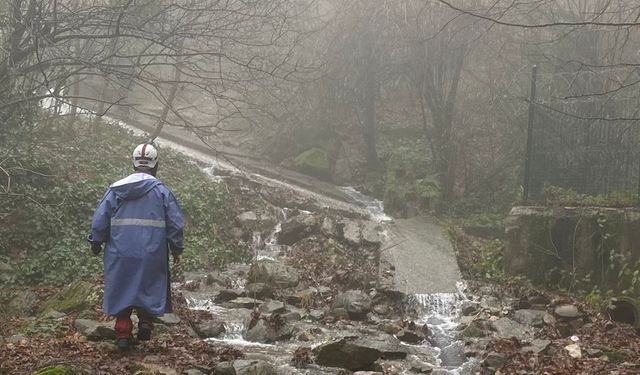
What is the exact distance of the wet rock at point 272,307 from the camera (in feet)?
29.5

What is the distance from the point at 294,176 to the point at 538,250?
9471 millimetres

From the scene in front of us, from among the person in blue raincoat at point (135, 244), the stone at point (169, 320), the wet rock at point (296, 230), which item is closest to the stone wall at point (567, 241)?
the wet rock at point (296, 230)

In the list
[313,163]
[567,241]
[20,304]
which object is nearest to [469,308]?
[567,241]

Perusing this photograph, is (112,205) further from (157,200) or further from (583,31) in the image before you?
(583,31)

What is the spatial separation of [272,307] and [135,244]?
4075mm

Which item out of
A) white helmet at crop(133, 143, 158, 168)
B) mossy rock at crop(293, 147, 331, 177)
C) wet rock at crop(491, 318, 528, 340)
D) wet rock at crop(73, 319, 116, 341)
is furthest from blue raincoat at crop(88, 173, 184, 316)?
mossy rock at crop(293, 147, 331, 177)

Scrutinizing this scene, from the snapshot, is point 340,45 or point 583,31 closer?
point 583,31

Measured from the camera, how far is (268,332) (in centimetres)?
791

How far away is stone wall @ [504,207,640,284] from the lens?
946cm

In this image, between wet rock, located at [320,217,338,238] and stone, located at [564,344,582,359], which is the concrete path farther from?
stone, located at [564,344,582,359]

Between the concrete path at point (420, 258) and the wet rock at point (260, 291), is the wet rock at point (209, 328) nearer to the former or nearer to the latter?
the wet rock at point (260, 291)

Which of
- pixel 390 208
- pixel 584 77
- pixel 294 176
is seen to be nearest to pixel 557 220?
pixel 584 77

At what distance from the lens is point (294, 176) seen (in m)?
18.9

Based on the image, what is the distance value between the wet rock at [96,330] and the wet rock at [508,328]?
199 inches
